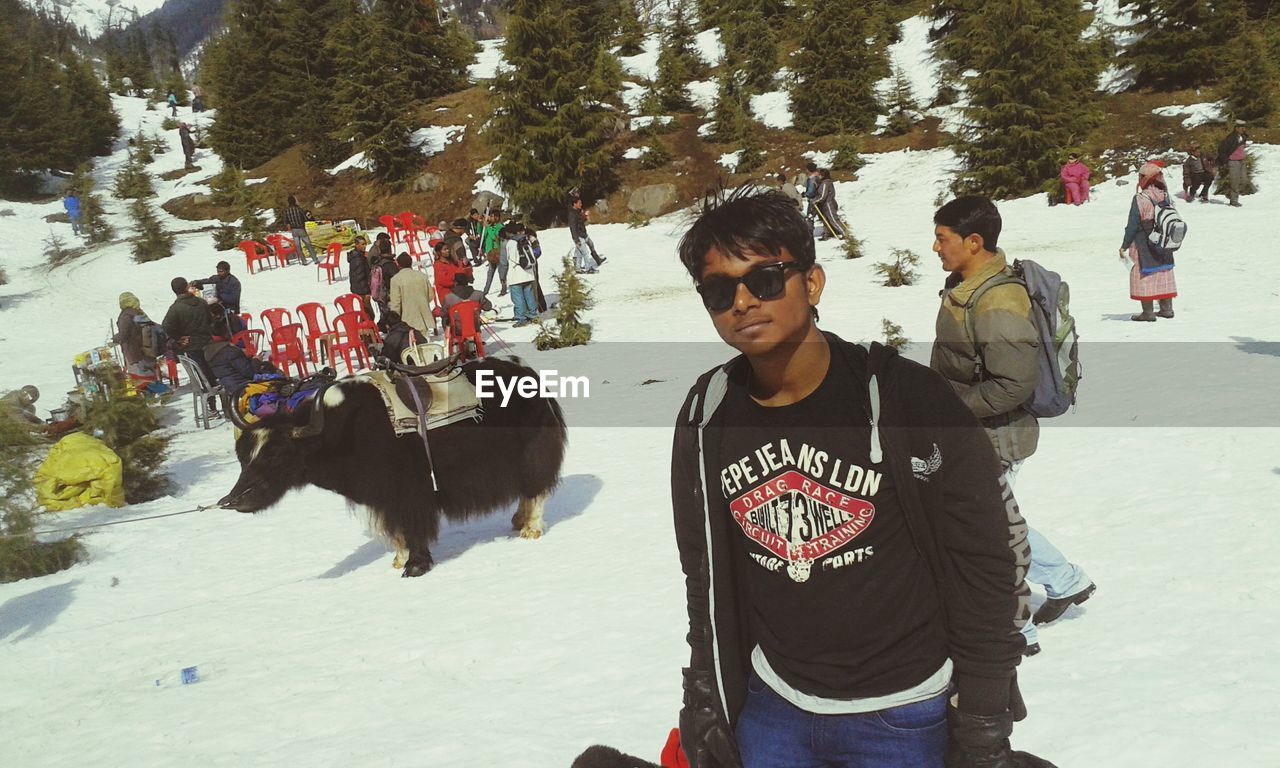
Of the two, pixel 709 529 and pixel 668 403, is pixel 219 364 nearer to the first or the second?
pixel 668 403

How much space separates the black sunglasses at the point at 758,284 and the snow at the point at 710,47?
1513 inches

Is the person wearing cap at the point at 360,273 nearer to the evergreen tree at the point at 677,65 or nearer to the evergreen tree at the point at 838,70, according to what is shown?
the evergreen tree at the point at 838,70

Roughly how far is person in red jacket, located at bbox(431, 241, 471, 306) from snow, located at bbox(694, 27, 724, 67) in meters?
27.0

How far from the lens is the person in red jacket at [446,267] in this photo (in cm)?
1396

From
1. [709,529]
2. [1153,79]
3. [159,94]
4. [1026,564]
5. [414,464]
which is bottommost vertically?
[414,464]

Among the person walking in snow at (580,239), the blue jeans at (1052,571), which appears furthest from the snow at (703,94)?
the blue jeans at (1052,571)

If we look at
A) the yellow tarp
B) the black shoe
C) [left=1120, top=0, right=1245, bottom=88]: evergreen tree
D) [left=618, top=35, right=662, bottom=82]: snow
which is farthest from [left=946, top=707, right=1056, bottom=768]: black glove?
[left=618, top=35, right=662, bottom=82]: snow

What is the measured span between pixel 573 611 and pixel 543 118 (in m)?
24.6

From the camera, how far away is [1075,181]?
765 inches

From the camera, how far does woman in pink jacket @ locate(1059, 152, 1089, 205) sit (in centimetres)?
1931

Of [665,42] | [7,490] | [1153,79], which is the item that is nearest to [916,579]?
[7,490]

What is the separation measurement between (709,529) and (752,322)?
0.49 meters

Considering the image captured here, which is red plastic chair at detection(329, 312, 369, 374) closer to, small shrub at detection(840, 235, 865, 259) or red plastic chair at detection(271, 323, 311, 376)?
red plastic chair at detection(271, 323, 311, 376)

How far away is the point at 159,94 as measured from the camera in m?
59.8
